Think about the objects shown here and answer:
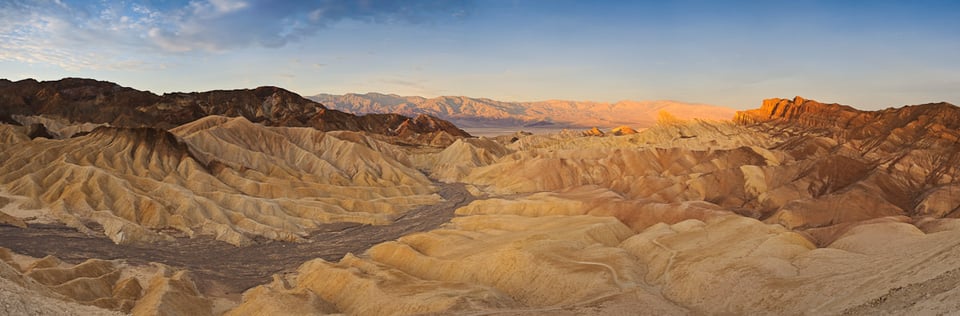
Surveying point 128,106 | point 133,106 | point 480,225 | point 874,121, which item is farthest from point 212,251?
point 133,106

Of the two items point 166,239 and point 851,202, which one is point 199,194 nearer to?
point 166,239

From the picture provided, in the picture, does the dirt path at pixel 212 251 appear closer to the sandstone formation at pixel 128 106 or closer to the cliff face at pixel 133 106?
the sandstone formation at pixel 128 106

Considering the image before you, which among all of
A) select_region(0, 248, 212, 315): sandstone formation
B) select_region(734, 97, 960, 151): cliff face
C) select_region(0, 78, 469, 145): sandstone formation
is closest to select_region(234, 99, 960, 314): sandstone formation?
select_region(734, 97, 960, 151): cliff face

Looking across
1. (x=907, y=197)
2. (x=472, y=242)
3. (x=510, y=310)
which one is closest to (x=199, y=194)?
(x=472, y=242)

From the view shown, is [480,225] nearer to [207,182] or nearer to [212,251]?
[212,251]

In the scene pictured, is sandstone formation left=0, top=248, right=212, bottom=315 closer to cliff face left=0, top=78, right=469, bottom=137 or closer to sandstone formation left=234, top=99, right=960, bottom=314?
sandstone formation left=234, top=99, right=960, bottom=314

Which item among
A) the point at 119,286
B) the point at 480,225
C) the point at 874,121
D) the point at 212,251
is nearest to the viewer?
the point at 119,286

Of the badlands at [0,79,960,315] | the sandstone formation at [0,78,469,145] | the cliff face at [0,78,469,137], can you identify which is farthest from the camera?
the cliff face at [0,78,469,137]
